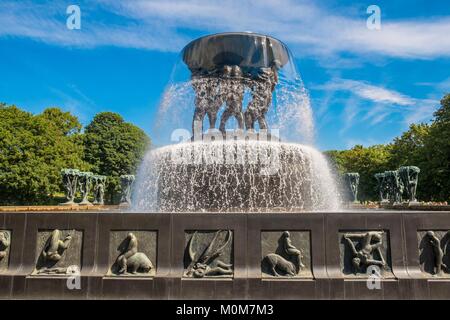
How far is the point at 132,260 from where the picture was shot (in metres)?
5.54

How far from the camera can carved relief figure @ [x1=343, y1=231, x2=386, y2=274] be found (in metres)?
5.46

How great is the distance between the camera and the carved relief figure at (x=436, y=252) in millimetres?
5465

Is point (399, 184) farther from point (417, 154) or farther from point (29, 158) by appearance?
point (29, 158)

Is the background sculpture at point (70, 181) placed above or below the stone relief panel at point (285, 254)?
above

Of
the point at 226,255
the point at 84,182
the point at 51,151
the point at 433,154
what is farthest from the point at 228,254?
the point at 51,151

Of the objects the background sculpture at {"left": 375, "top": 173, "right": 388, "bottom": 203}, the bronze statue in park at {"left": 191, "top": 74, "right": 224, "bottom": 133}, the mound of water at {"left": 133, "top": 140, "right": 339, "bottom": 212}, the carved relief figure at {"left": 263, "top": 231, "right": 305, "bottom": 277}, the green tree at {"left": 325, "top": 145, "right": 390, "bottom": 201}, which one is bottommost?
the carved relief figure at {"left": 263, "top": 231, "right": 305, "bottom": 277}

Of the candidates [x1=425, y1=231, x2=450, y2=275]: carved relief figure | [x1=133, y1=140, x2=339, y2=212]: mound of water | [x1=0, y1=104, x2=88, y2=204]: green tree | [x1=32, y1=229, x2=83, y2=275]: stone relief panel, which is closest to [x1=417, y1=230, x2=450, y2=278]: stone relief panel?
[x1=425, y1=231, x2=450, y2=275]: carved relief figure

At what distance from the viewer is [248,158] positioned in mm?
8719

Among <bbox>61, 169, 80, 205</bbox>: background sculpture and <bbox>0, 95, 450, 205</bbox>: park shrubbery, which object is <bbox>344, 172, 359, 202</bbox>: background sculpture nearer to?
<bbox>0, 95, 450, 205</bbox>: park shrubbery

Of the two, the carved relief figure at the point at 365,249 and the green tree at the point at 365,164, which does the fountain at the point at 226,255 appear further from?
the green tree at the point at 365,164

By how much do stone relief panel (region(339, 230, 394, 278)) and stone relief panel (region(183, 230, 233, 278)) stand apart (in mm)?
1748

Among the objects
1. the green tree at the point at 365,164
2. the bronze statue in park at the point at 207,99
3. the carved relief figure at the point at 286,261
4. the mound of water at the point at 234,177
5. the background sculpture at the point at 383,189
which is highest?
the green tree at the point at 365,164

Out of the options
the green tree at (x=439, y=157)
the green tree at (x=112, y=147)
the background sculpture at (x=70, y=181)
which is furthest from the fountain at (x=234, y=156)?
the green tree at (x=112, y=147)
